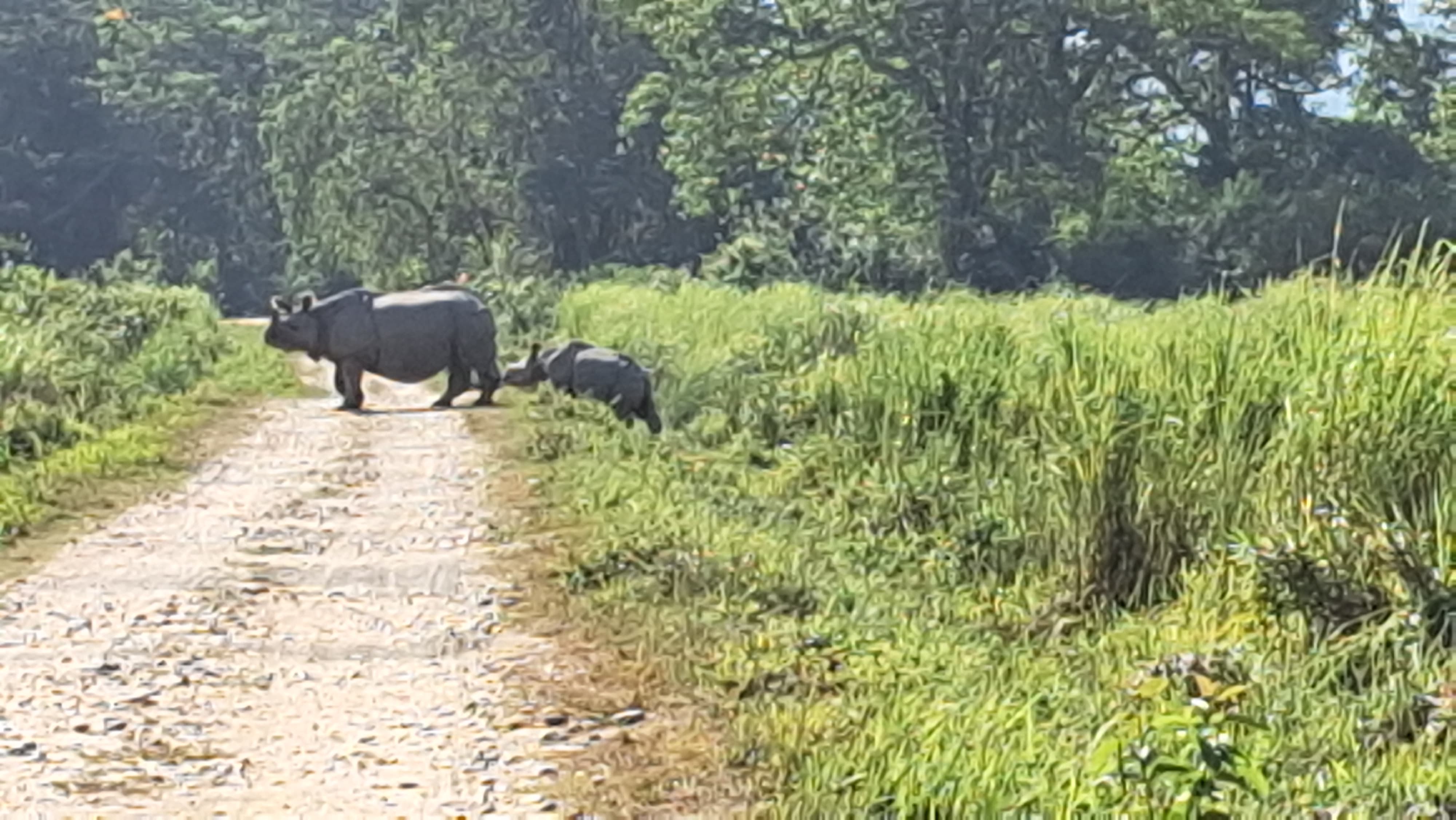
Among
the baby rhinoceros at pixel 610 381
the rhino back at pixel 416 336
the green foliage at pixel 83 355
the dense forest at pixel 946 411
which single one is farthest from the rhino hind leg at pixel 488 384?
the green foliage at pixel 83 355

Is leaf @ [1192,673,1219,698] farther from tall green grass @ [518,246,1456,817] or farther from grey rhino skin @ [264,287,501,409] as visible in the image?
grey rhino skin @ [264,287,501,409]

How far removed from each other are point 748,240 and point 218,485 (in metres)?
27.9

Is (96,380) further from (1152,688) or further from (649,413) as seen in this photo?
(1152,688)

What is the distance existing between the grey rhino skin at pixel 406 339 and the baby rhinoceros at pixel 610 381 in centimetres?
219

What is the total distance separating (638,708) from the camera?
777cm

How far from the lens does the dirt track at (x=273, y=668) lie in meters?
6.64

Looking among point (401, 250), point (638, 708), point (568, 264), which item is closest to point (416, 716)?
point (638, 708)

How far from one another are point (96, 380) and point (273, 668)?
11207 mm

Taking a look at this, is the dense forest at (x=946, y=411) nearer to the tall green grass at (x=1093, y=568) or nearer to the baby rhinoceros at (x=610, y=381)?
the tall green grass at (x=1093, y=568)

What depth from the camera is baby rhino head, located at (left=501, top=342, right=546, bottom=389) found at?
21578 millimetres

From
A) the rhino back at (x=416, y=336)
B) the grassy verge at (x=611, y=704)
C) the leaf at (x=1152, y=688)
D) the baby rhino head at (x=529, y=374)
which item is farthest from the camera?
the rhino back at (x=416, y=336)

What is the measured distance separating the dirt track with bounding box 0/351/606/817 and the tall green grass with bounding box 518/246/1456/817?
29.6 inches

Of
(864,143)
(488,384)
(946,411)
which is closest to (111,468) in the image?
(946,411)

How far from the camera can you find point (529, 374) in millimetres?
21672
